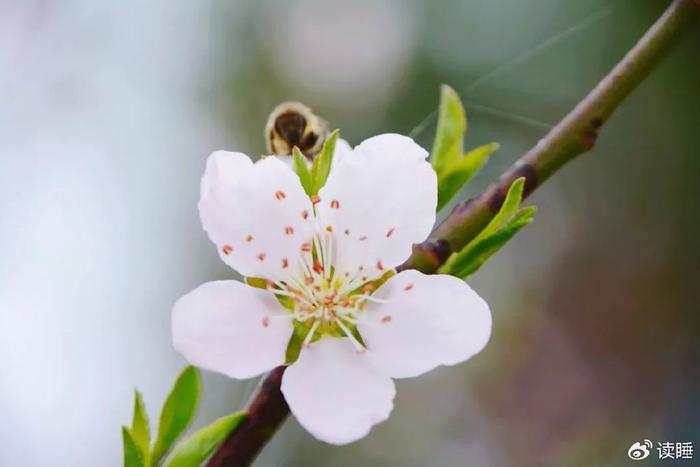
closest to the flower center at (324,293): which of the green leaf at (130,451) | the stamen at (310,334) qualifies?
the stamen at (310,334)

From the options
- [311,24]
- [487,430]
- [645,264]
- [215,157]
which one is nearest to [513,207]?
[215,157]

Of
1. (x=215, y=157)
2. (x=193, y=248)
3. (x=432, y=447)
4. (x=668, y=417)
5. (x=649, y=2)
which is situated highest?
(x=215, y=157)

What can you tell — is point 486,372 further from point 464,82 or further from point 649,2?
point 649,2

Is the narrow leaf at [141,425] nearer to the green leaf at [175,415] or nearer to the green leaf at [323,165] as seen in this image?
the green leaf at [175,415]

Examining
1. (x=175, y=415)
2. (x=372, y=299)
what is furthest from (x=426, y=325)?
(x=175, y=415)

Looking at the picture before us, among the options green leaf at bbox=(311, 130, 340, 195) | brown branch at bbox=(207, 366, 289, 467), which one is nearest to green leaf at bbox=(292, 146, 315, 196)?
green leaf at bbox=(311, 130, 340, 195)

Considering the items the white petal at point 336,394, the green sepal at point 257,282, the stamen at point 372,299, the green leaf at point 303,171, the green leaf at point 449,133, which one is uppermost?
the green leaf at point 303,171
